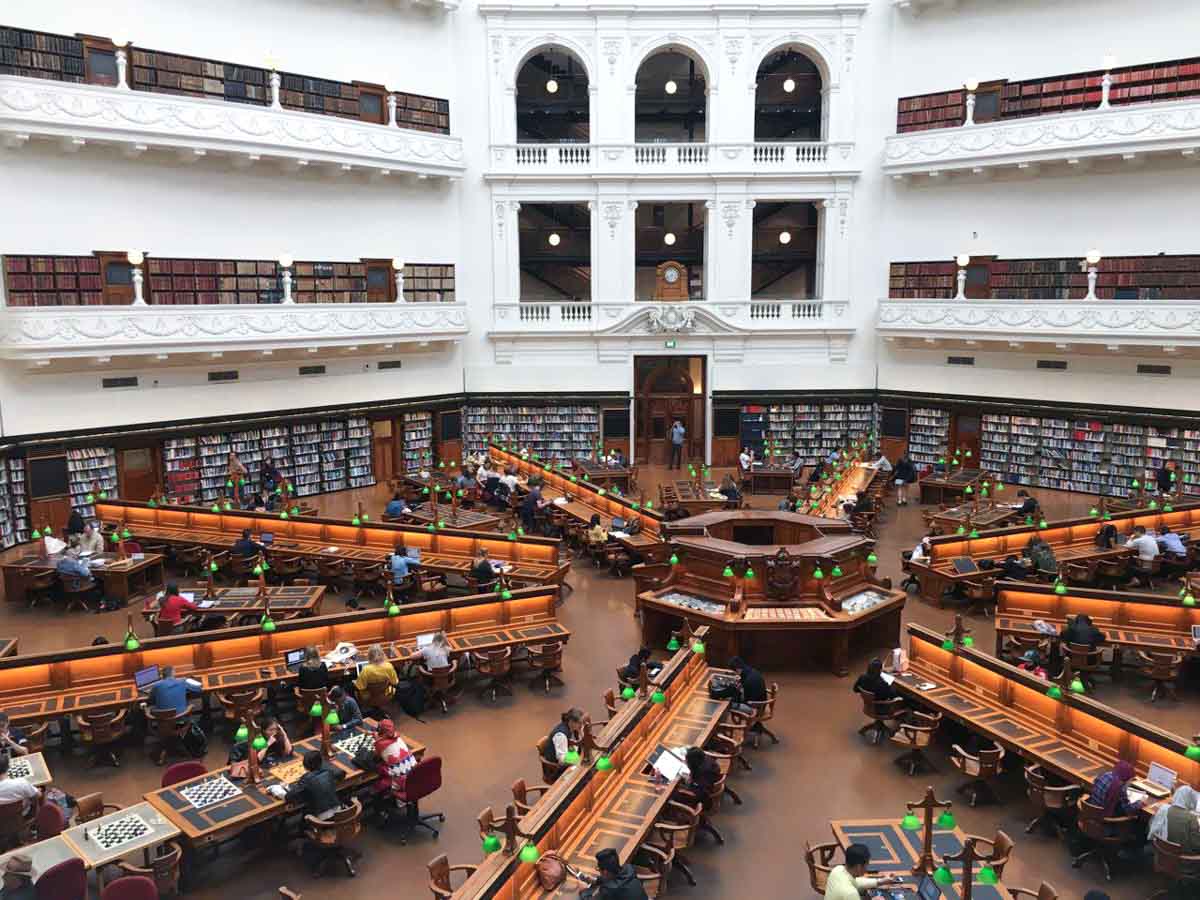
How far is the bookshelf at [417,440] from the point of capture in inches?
829

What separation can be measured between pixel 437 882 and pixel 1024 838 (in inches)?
190

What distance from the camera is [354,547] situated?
13500mm

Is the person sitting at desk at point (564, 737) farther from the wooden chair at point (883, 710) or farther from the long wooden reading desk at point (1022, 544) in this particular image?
the long wooden reading desk at point (1022, 544)

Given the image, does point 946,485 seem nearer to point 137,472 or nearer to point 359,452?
point 359,452

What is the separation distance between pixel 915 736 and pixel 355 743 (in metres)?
4.92

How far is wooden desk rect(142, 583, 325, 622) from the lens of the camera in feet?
35.0

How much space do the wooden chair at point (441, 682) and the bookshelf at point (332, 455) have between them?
11.0 m

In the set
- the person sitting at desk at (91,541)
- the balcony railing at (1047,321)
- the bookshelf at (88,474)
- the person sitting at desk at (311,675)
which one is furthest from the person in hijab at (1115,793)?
the bookshelf at (88,474)

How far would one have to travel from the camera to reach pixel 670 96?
24203mm

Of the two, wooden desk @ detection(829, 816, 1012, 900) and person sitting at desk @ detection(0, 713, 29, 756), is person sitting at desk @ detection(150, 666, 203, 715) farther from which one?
wooden desk @ detection(829, 816, 1012, 900)

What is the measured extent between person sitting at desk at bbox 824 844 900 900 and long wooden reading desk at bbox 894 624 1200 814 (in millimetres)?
2539

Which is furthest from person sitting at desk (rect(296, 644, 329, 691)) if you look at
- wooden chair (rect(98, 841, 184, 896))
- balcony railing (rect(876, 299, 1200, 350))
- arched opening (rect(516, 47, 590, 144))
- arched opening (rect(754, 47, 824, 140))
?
arched opening (rect(754, 47, 824, 140))

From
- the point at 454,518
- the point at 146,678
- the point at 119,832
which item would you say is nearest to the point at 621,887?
the point at 119,832

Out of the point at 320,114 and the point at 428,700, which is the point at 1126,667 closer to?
the point at 428,700
